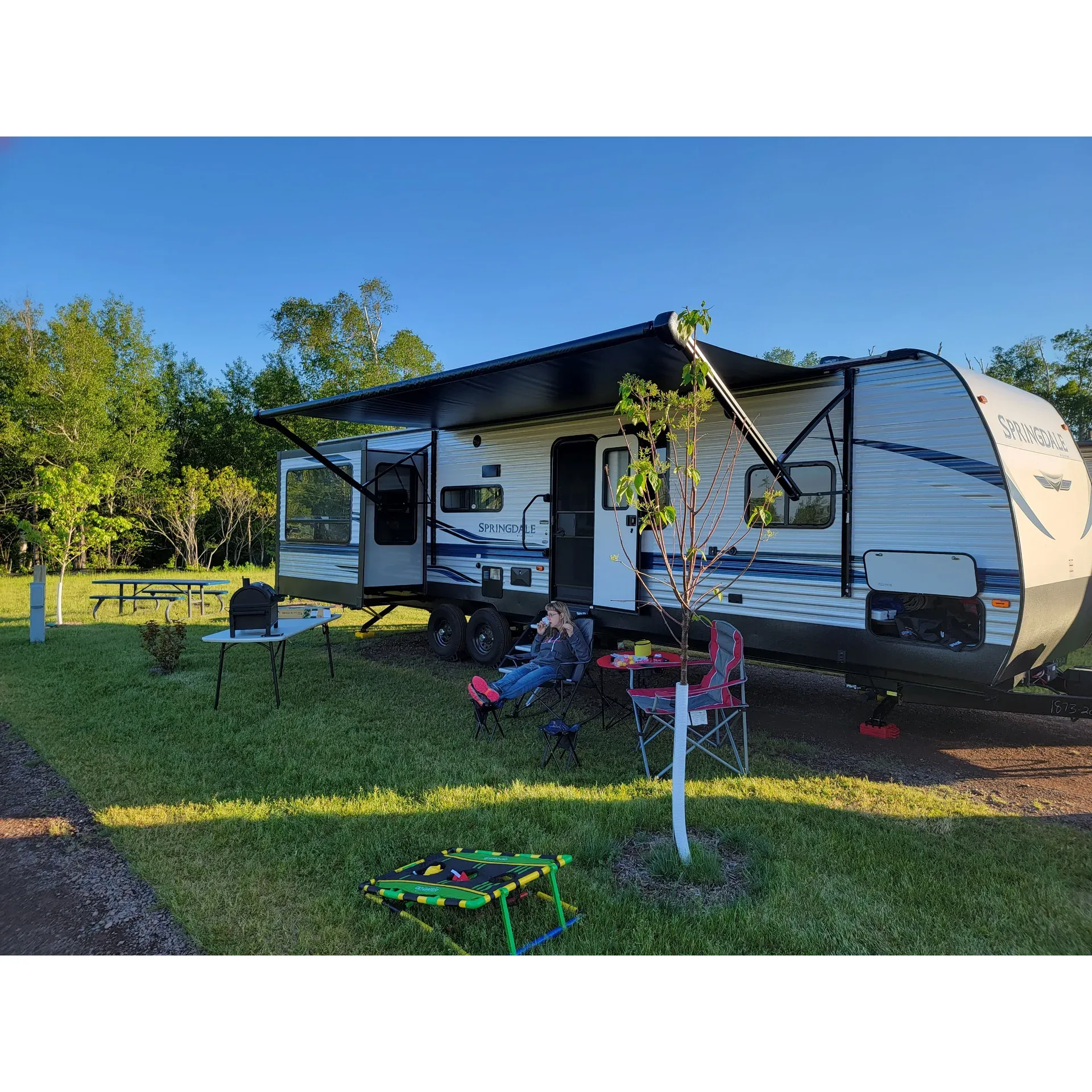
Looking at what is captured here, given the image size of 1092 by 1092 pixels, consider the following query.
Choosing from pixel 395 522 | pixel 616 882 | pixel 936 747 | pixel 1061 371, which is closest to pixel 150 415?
pixel 395 522

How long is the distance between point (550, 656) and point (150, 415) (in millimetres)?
24615

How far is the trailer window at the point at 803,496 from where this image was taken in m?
5.35

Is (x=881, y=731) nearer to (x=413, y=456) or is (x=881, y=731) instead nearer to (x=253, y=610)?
(x=253, y=610)

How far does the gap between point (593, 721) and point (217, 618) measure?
831 cm

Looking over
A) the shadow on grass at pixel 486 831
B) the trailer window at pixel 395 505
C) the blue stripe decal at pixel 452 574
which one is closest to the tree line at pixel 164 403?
the trailer window at pixel 395 505

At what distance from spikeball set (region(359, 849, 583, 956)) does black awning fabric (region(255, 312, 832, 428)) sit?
259cm

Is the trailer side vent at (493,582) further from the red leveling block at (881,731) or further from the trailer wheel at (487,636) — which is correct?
the red leveling block at (881,731)

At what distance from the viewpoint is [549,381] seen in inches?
231

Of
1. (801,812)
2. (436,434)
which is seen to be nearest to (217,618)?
(436,434)

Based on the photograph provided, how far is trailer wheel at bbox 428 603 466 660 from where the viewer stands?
8539mm

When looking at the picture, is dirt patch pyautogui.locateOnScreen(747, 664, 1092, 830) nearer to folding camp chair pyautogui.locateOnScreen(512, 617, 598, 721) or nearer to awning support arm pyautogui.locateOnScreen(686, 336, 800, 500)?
folding camp chair pyautogui.locateOnScreen(512, 617, 598, 721)

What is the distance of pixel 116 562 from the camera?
24094 millimetres

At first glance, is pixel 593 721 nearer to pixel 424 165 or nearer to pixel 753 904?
pixel 753 904

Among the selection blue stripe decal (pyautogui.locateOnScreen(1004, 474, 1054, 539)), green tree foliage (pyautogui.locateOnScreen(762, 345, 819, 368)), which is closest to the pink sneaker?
blue stripe decal (pyautogui.locateOnScreen(1004, 474, 1054, 539))
